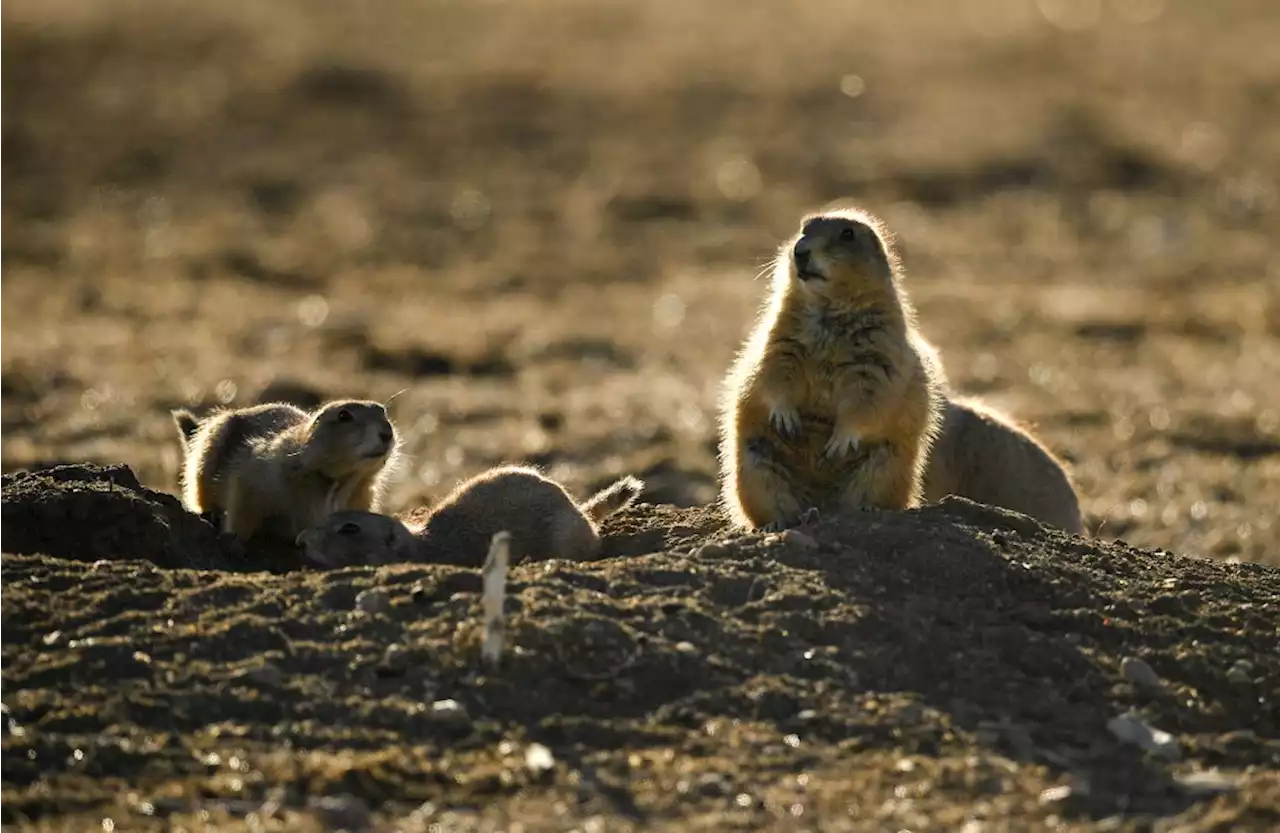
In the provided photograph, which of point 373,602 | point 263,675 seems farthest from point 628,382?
point 263,675

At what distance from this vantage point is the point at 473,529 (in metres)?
8.44

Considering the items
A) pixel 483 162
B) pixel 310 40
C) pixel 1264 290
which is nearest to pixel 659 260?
pixel 483 162

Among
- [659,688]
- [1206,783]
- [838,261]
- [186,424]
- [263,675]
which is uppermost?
[838,261]

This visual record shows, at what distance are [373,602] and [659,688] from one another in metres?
1.03

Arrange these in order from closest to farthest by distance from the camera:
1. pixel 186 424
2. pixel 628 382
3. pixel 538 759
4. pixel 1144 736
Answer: pixel 538 759 → pixel 1144 736 → pixel 186 424 → pixel 628 382

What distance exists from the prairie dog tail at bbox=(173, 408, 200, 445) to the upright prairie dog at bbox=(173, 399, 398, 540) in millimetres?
674

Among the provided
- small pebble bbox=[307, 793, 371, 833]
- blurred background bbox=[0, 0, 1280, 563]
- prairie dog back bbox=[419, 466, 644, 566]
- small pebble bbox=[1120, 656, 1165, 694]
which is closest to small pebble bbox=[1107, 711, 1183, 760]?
small pebble bbox=[1120, 656, 1165, 694]

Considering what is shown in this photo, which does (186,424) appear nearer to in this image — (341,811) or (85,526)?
(85,526)

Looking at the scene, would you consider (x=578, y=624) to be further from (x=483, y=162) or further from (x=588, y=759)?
(x=483, y=162)

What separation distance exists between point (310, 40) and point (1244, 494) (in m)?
19.2

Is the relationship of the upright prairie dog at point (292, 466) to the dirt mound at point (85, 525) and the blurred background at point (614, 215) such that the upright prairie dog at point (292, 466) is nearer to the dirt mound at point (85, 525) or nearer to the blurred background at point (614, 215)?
the dirt mound at point (85, 525)

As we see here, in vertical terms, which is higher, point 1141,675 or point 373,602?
point 373,602

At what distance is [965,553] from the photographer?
7.38 m

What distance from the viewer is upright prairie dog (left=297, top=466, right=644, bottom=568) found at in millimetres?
8047
